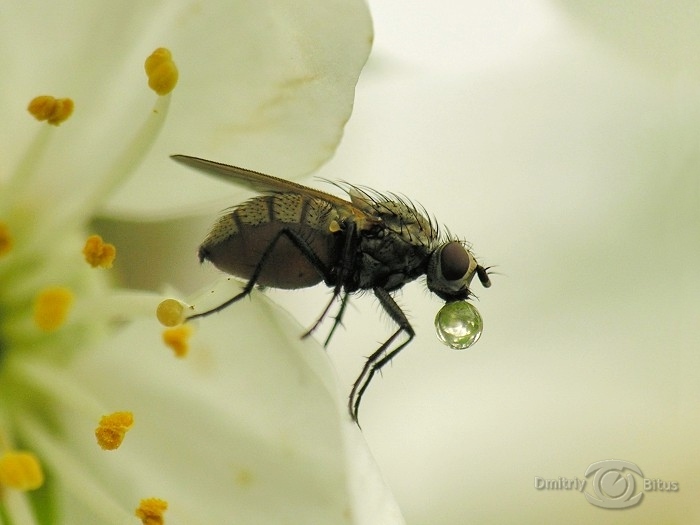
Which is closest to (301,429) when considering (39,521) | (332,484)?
(332,484)

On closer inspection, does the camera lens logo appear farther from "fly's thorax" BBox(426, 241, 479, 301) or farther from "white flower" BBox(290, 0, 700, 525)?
"fly's thorax" BBox(426, 241, 479, 301)

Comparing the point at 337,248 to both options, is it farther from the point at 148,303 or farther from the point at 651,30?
the point at 651,30

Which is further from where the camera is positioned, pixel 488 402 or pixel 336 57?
pixel 488 402

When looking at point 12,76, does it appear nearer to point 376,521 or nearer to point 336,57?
point 336,57

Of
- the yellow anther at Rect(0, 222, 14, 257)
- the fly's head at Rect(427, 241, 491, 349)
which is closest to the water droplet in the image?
the fly's head at Rect(427, 241, 491, 349)

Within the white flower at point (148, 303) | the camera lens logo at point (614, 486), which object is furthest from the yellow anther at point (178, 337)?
the camera lens logo at point (614, 486)

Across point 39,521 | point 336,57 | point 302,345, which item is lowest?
point 39,521
